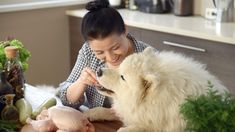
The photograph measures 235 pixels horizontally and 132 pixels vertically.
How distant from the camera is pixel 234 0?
9.80 feet

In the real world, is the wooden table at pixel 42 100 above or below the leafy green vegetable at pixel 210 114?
below

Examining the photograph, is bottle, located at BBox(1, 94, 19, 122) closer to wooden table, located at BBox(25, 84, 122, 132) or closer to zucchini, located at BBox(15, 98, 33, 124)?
zucchini, located at BBox(15, 98, 33, 124)

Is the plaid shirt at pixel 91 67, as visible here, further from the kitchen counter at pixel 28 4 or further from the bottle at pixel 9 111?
the kitchen counter at pixel 28 4

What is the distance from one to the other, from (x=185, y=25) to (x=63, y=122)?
1.74m

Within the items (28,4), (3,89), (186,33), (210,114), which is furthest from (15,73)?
(28,4)

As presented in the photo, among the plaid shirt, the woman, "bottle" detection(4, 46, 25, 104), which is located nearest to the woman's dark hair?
the woman

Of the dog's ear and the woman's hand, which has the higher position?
the dog's ear

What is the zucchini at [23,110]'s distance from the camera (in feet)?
4.87

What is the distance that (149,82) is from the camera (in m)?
1.17

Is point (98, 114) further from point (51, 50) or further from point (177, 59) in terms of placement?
point (51, 50)

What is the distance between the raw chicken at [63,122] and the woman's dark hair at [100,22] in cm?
44

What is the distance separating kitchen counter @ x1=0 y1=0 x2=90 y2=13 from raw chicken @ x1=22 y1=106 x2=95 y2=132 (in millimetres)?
2049

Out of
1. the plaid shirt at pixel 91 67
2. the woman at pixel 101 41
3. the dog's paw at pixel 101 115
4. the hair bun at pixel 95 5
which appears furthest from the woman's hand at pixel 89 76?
the hair bun at pixel 95 5

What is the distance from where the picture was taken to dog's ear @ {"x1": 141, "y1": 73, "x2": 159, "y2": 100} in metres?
1.15
